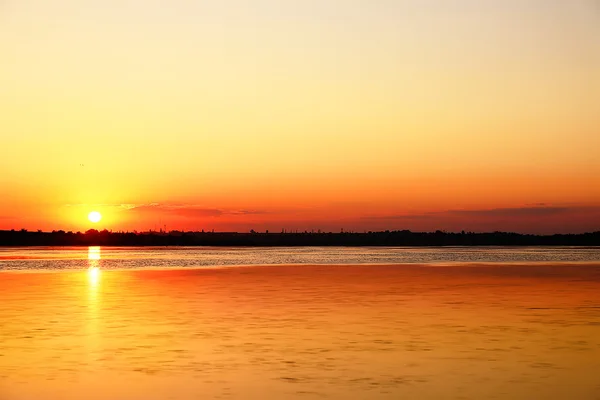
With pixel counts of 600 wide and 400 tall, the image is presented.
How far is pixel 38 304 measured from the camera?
32.4 meters

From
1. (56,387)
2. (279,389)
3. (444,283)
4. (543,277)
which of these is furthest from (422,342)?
(543,277)

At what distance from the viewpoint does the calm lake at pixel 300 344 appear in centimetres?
1639

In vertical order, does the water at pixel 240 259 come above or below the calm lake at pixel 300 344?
above

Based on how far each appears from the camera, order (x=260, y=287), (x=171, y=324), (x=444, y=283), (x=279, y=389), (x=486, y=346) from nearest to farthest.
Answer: (x=279, y=389)
(x=486, y=346)
(x=171, y=324)
(x=260, y=287)
(x=444, y=283)

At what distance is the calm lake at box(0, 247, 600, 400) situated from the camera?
53.8 feet

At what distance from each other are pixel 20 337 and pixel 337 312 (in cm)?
1106

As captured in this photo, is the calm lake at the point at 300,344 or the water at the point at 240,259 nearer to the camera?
the calm lake at the point at 300,344

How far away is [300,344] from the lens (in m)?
21.5

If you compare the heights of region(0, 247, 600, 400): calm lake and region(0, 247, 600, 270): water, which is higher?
region(0, 247, 600, 270): water

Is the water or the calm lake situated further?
the water

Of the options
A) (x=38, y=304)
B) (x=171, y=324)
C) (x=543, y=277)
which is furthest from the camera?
(x=543, y=277)

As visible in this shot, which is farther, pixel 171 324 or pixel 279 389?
pixel 171 324

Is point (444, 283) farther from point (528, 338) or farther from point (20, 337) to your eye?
point (20, 337)

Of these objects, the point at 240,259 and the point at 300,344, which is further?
the point at 240,259
